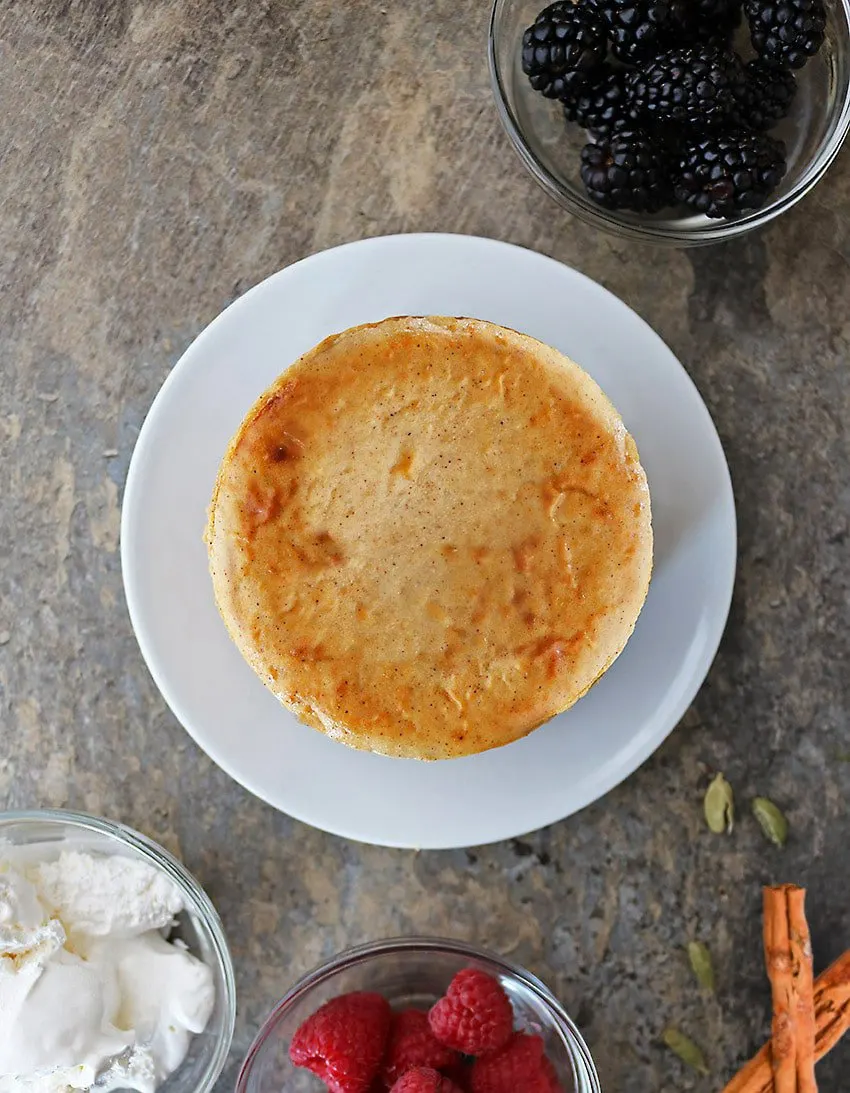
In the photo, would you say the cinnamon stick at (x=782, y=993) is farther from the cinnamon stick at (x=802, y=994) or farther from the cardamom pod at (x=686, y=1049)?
the cardamom pod at (x=686, y=1049)

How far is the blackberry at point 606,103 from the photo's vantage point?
5.33 ft

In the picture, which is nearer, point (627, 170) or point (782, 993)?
point (627, 170)

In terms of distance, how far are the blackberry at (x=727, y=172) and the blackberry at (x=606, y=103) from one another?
0.12 m

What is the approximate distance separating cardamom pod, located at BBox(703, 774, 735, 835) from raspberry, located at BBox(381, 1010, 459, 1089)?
60cm

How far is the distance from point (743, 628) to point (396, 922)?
82 centimetres

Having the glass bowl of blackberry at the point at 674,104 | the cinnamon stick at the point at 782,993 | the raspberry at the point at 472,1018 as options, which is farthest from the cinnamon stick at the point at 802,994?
the glass bowl of blackberry at the point at 674,104

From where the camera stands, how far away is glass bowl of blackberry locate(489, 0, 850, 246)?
157cm

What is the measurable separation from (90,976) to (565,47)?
5.45 ft

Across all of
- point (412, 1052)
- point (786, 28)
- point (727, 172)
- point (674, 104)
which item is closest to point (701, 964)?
point (412, 1052)

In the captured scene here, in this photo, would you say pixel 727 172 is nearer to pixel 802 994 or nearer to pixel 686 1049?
pixel 802 994

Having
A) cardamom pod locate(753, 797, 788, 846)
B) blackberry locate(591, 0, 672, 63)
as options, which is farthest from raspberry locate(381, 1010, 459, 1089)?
blackberry locate(591, 0, 672, 63)

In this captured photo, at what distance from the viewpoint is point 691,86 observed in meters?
1.54

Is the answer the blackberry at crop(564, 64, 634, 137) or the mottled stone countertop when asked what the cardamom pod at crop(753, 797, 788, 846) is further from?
the blackberry at crop(564, 64, 634, 137)

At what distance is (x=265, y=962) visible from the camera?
1.81 metres
